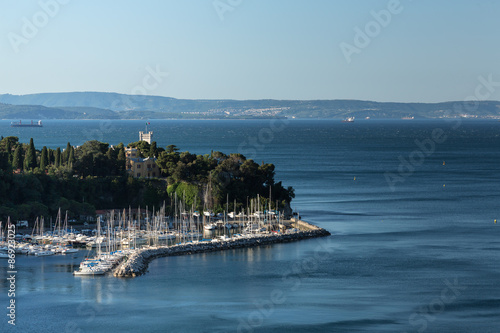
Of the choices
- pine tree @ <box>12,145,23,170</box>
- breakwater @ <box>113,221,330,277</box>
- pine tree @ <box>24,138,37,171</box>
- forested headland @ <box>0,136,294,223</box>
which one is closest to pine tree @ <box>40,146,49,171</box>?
forested headland @ <box>0,136,294,223</box>

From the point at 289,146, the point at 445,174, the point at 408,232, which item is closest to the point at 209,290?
the point at 408,232

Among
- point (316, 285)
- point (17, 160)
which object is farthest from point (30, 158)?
point (316, 285)

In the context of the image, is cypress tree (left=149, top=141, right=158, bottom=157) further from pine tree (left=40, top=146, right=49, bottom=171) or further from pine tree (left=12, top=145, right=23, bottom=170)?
pine tree (left=12, top=145, right=23, bottom=170)

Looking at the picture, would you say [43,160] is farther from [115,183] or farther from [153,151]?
[153,151]

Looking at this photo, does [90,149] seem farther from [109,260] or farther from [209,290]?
[209,290]

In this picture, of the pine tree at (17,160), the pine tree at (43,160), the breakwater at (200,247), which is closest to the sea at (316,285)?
the breakwater at (200,247)
